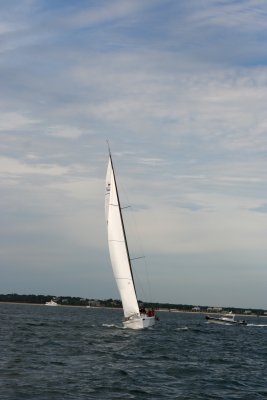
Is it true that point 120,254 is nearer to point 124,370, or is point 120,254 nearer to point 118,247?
point 118,247

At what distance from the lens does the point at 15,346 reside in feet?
135

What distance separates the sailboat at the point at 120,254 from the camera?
190 feet

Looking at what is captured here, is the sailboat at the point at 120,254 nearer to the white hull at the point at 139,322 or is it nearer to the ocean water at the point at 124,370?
the white hull at the point at 139,322

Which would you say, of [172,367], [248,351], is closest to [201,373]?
[172,367]

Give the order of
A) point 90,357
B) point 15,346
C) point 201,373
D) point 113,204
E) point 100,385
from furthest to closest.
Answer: point 113,204 < point 15,346 < point 90,357 < point 201,373 < point 100,385

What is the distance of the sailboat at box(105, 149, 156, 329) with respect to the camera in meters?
57.9

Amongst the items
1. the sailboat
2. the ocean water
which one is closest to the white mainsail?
the sailboat

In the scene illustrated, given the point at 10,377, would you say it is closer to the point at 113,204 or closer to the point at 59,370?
the point at 59,370

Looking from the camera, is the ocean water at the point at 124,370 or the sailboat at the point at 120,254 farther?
the sailboat at the point at 120,254

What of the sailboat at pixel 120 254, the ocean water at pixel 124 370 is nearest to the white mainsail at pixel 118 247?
the sailboat at pixel 120 254

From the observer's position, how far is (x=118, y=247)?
58031mm

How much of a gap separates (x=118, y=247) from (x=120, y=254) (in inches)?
26.3

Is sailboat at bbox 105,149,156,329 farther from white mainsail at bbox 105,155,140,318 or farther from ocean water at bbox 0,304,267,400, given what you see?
ocean water at bbox 0,304,267,400

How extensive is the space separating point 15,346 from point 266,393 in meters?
19.5
